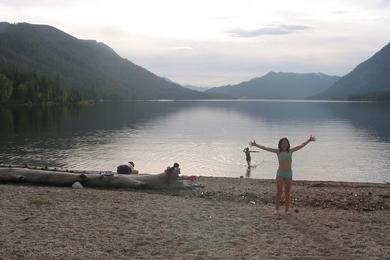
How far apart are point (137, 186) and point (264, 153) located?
40071 millimetres

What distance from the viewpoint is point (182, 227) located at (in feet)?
48.8

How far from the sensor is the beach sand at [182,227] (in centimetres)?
1230

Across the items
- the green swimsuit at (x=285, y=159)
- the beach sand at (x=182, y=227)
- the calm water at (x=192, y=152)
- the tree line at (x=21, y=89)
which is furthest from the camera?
the tree line at (x=21, y=89)

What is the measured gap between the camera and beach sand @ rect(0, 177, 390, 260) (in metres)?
12.3

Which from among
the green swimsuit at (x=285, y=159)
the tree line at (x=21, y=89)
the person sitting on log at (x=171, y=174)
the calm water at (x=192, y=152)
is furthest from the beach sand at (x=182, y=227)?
the tree line at (x=21, y=89)

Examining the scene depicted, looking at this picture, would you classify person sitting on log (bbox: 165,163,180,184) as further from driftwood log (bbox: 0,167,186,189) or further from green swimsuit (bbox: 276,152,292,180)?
green swimsuit (bbox: 276,152,292,180)

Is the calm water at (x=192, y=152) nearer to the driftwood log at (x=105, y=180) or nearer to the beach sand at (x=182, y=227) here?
the driftwood log at (x=105, y=180)

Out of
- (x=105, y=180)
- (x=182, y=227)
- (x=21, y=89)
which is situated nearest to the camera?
(x=182, y=227)

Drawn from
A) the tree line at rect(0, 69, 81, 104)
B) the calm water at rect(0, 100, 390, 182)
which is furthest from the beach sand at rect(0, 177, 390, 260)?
the tree line at rect(0, 69, 81, 104)

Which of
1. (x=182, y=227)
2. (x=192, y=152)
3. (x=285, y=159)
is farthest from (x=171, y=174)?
(x=192, y=152)

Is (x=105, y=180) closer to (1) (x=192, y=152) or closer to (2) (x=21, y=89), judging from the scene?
(1) (x=192, y=152)

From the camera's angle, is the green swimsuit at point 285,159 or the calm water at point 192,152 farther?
the calm water at point 192,152

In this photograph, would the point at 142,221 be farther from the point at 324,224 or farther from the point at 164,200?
the point at 324,224

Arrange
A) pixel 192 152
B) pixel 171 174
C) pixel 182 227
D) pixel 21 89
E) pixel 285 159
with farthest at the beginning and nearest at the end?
pixel 21 89 < pixel 192 152 < pixel 171 174 < pixel 285 159 < pixel 182 227
